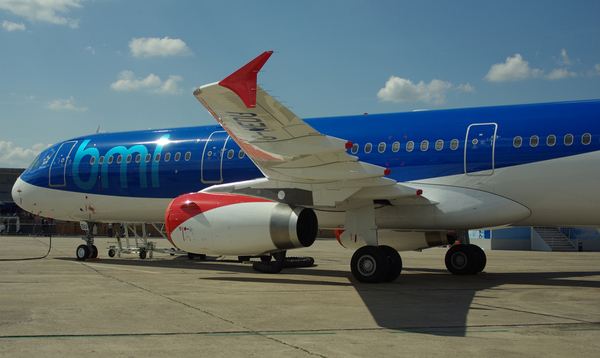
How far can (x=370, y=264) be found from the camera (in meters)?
9.88

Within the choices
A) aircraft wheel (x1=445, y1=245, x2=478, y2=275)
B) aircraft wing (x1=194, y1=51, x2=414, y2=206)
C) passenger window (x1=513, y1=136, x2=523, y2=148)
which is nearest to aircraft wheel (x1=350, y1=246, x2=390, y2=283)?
aircraft wing (x1=194, y1=51, x2=414, y2=206)

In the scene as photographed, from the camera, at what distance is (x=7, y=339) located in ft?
15.6

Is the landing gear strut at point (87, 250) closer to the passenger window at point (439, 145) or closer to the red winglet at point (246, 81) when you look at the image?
the red winglet at point (246, 81)

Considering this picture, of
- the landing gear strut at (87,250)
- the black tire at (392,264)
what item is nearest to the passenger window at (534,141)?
the black tire at (392,264)

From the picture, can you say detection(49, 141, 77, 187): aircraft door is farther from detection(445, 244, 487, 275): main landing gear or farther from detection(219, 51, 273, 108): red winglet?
detection(445, 244, 487, 275): main landing gear

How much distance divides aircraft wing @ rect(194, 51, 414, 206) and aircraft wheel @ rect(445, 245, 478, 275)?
152 inches

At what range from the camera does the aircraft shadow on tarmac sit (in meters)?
5.96

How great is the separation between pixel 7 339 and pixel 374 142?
8309 millimetres

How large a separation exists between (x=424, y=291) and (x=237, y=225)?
3.87m

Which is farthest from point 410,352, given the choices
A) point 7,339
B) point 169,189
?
point 169,189

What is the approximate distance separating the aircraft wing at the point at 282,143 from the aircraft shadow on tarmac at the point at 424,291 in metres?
1.94

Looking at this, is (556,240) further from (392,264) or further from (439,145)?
(392,264)

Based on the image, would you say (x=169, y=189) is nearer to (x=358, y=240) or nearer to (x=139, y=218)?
(x=139, y=218)

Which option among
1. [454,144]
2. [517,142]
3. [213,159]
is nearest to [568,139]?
[517,142]
